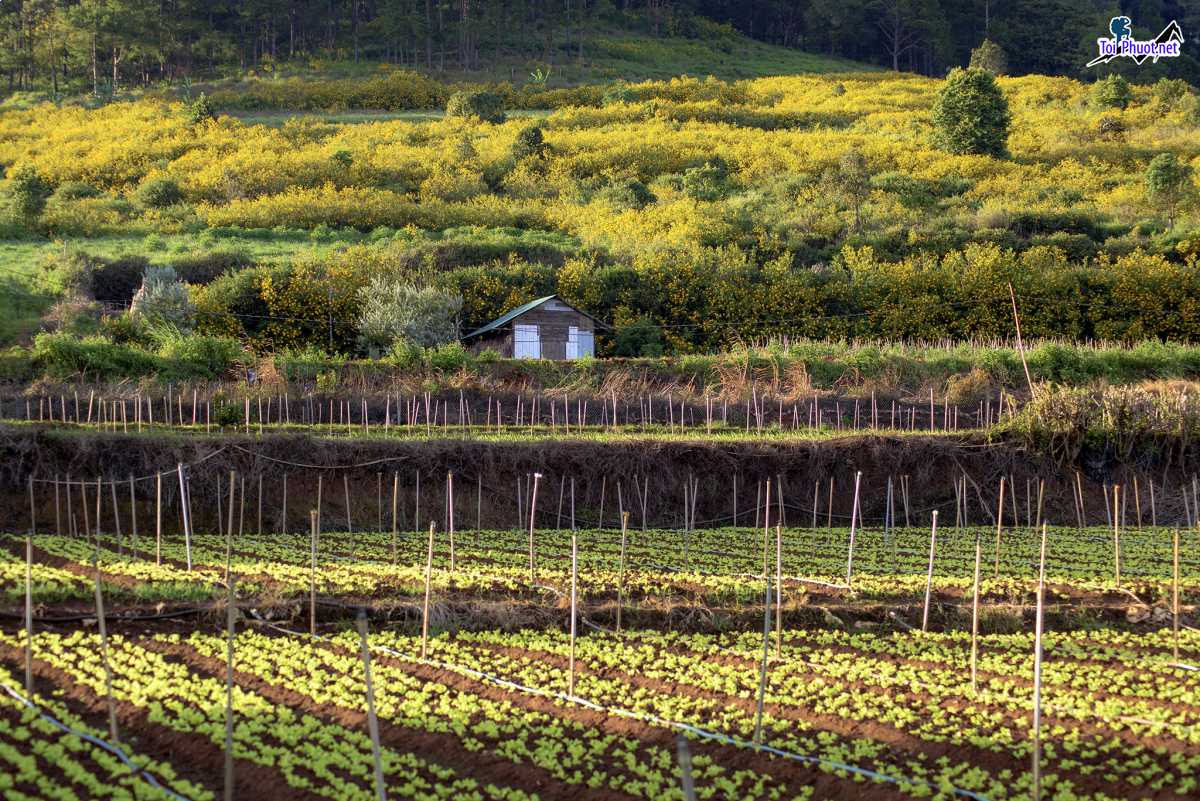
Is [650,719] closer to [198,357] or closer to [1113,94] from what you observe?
[198,357]

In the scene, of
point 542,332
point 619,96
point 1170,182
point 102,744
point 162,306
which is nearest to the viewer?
point 102,744

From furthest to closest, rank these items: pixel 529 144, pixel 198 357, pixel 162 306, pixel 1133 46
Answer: pixel 1133 46 < pixel 529 144 < pixel 162 306 < pixel 198 357

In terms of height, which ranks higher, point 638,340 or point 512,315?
point 512,315

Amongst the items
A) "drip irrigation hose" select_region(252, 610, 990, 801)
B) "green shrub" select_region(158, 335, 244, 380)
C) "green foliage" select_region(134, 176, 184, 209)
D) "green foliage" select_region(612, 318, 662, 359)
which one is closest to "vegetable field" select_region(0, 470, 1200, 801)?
"drip irrigation hose" select_region(252, 610, 990, 801)

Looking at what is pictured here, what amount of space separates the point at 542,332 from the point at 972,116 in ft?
128

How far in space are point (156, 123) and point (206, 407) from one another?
50086mm

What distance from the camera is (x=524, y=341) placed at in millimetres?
31953

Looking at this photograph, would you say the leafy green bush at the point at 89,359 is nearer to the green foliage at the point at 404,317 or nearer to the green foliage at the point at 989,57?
the green foliage at the point at 404,317

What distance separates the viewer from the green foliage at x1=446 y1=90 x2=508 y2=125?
224ft

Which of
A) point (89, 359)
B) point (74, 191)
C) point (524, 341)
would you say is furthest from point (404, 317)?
point (74, 191)

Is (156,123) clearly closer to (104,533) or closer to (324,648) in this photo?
(104,533)

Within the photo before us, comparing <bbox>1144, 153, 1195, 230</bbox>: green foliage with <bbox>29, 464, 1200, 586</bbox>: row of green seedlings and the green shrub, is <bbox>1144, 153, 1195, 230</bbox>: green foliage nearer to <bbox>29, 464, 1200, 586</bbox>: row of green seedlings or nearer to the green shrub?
<bbox>29, 464, 1200, 586</bbox>: row of green seedlings

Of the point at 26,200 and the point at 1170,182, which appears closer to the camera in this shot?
the point at 26,200

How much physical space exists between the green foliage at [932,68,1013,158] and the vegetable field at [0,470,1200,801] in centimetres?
4761
